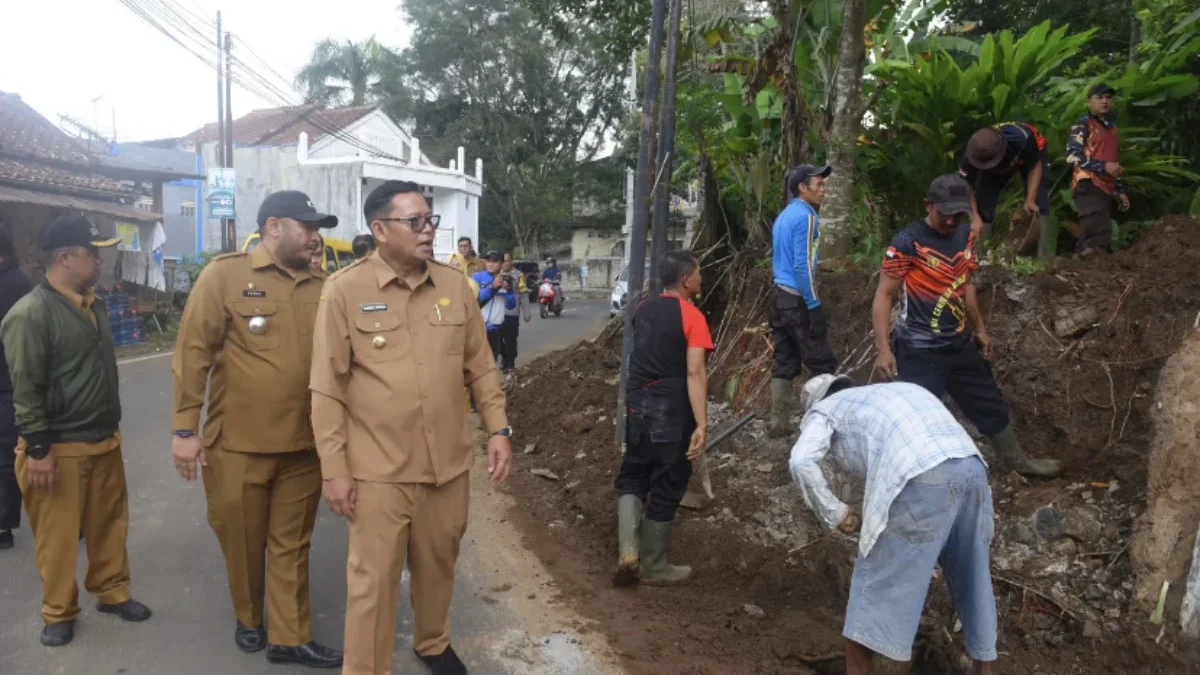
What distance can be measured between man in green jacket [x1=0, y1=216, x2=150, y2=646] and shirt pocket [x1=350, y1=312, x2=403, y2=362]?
66.7 inches

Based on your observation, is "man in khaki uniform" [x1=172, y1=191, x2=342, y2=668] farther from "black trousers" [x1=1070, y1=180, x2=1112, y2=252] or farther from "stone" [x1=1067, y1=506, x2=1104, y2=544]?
"black trousers" [x1=1070, y1=180, x2=1112, y2=252]

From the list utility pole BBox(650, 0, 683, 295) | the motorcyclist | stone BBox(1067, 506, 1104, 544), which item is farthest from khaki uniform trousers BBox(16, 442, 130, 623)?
the motorcyclist

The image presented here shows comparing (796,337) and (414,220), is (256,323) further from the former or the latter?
(796,337)

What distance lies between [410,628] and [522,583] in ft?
2.58

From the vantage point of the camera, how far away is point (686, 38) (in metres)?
8.89

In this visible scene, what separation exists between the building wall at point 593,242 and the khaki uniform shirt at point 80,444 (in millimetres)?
40022

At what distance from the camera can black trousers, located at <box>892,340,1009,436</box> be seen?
4.59 meters

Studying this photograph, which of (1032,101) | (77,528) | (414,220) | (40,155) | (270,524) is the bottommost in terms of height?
(77,528)

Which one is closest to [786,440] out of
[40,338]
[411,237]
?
[411,237]

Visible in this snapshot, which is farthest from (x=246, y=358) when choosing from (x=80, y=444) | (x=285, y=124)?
(x=285, y=124)

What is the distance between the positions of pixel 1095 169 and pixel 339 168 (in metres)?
26.2

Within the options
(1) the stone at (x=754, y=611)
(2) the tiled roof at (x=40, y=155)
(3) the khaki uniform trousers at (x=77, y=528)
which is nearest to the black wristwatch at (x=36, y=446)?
(3) the khaki uniform trousers at (x=77, y=528)

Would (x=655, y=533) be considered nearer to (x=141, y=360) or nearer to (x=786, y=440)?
(x=786, y=440)

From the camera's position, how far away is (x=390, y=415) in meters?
3.27
